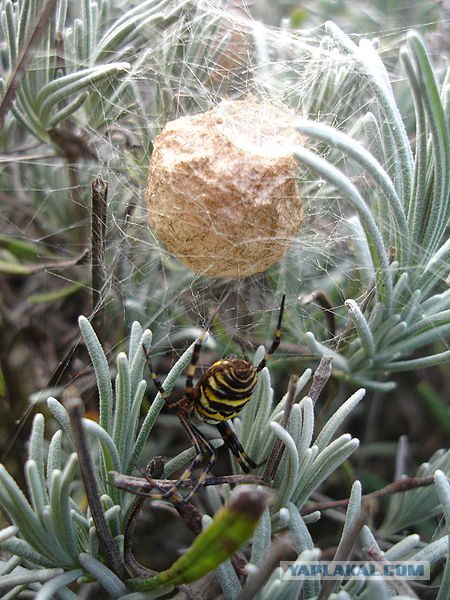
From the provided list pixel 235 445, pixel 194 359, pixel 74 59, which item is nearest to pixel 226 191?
pixel 194 359

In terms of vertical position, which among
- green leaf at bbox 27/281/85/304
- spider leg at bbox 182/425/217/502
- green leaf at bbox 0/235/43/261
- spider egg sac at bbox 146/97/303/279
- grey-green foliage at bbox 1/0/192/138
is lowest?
spider leg at bbox 182/425/217/502

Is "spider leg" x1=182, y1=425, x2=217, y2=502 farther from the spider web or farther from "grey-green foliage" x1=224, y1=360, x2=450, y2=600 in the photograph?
the spider web

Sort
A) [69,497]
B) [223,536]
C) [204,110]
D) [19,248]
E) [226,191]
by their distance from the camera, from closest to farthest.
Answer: [223,536]
[69,497]
[226,191]
[204,110]
[19,248]

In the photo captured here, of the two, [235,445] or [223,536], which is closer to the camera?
[223,536]

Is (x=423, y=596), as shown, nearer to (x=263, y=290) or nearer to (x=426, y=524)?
(x=426, y=524)

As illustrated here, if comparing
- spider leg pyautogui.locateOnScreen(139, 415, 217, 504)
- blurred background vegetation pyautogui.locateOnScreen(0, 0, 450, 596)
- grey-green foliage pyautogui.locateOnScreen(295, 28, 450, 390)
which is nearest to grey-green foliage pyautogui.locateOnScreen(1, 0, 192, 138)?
blurred background vegetation pyautogui.locateOnScreen(0, 0, 450, 596)

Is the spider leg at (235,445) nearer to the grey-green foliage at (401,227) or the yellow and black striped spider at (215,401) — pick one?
the yellow and black striped spider at (215,401)

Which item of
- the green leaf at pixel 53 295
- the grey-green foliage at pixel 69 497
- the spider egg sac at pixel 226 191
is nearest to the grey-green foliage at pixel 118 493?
the grey-green foliage at pixel 69 497

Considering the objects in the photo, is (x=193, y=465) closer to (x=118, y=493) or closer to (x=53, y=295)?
(x=118, y=493)
